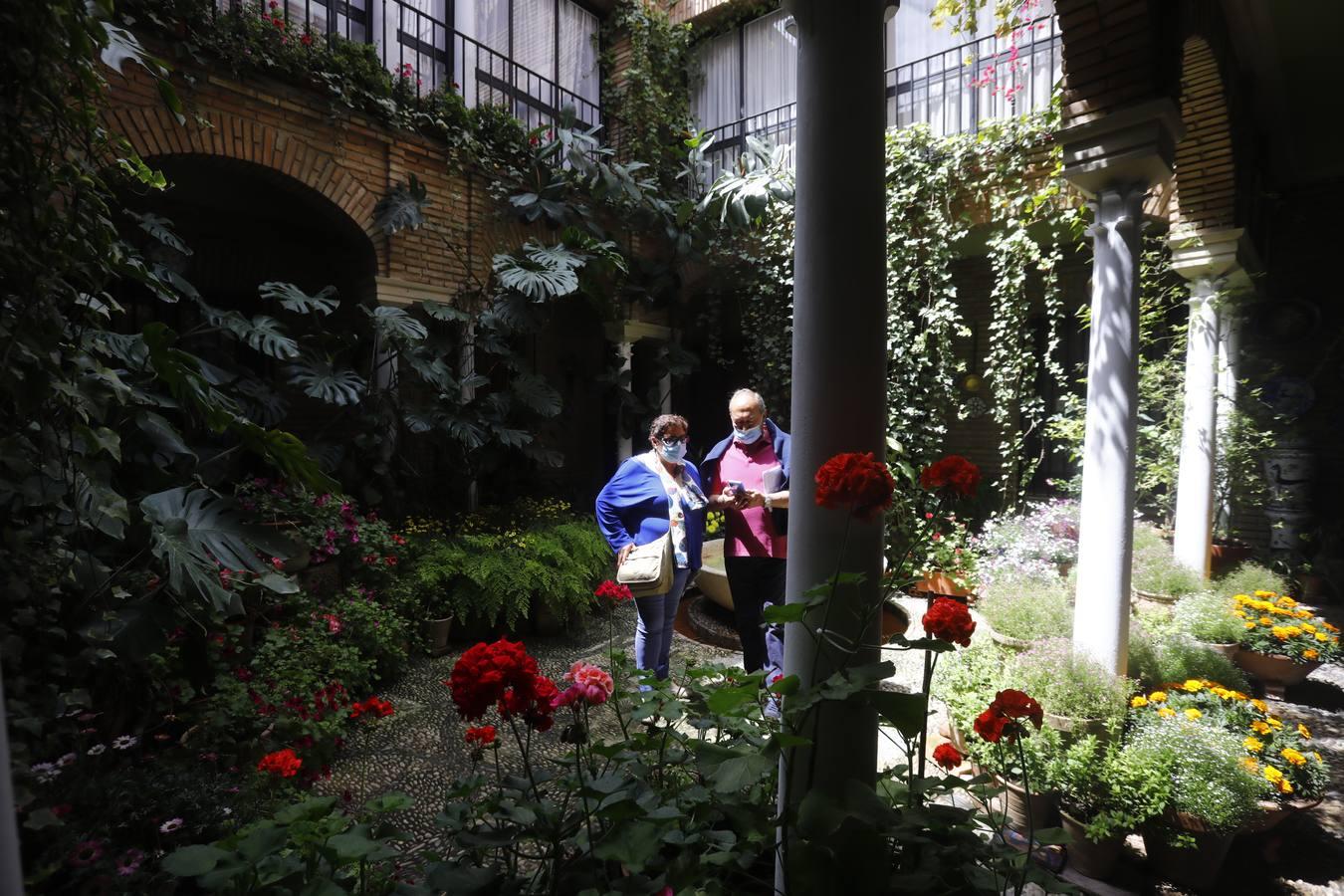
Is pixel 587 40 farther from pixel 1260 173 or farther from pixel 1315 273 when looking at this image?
pixel 1315 273

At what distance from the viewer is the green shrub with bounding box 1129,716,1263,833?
228 cm

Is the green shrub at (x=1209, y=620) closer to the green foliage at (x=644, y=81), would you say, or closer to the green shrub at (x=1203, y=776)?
the green shrub at (x=1203, y=776)

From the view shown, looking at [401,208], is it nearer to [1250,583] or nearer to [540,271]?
[540,271]

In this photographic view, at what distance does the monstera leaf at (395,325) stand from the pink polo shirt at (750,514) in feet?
10.1

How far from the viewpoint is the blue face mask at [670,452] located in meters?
3.40

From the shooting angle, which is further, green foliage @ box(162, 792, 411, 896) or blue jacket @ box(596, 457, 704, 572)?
blue jacket @ box(596, 457, 704, 572)

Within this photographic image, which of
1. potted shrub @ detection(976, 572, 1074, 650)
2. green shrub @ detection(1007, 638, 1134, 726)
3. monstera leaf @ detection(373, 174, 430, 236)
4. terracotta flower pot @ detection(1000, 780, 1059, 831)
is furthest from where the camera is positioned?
monstera leaf @ detection(373, 174, 430, 236)

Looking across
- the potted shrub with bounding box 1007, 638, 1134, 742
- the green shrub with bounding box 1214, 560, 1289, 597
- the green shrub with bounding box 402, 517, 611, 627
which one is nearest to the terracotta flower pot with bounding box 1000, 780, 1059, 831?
the potted shrub with bounding box 1007, 638, 1134, 742

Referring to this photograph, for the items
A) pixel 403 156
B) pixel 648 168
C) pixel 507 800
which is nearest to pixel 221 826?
pixel 507 800

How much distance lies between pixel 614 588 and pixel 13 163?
193 cm

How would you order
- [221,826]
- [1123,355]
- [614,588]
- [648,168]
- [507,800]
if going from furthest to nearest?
[648,168]
[1123,355]
[614,588]
[221,826]
[507,800]

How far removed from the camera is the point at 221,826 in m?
1.88

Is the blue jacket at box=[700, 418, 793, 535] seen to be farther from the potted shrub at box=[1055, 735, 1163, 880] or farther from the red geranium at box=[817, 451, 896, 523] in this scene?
the red geranium at box=[817, 451, 896, 523]

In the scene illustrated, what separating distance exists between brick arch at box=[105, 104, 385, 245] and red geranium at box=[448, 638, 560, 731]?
14.1 ft
